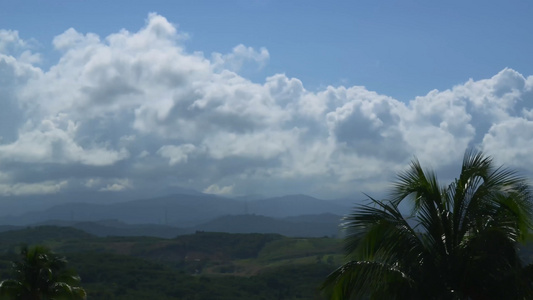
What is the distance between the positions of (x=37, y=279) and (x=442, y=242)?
89.7ft

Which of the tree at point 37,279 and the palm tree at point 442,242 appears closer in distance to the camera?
the palm tree at point 442,242

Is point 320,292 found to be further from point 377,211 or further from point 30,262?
point 30,262

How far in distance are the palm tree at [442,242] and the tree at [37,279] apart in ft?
84.4

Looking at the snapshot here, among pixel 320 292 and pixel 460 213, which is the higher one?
pixel 460 213

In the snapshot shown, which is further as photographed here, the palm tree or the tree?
the tree

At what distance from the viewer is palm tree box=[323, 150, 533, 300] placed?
13.8 metres

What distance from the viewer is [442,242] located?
573 inches

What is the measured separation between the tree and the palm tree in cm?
2573

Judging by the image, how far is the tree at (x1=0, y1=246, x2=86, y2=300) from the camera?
1423 inches

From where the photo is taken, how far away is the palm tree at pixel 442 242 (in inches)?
545

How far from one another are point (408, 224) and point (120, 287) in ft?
535

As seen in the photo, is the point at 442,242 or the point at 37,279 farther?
the point at 37,279

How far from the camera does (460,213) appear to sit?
14781mm

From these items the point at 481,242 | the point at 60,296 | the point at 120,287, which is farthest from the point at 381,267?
the point at 120,287
